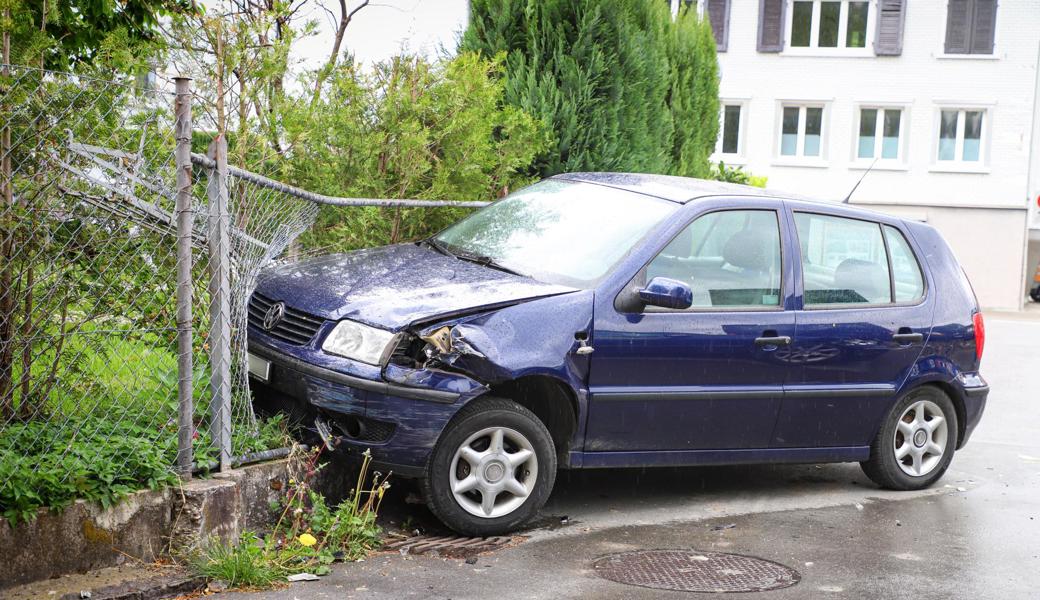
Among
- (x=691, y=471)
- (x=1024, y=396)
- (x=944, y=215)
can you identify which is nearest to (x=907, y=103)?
(x=944, y=215)

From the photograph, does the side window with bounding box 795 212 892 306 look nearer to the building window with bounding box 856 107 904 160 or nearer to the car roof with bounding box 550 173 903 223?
the car roof with bounding box 550 173 903 223

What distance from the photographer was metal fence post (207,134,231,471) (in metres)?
5.52

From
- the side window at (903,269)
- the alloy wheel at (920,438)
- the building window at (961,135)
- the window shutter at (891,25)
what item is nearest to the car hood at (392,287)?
the side window at (903,269)

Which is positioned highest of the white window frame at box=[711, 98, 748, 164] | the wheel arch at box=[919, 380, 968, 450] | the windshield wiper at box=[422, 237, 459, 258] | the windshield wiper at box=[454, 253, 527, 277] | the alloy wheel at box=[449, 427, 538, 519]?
the white window frame at box=[711, 98, 748, 164]

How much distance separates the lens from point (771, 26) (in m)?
33.8

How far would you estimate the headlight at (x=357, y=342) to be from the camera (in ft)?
18.7

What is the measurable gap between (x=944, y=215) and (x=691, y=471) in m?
27.9

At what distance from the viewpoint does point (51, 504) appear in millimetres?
4805

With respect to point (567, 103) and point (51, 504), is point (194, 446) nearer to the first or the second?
point (51, 504)

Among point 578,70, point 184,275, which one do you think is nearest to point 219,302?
point 184,275

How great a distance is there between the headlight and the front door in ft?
3.46

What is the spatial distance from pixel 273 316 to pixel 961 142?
100ft

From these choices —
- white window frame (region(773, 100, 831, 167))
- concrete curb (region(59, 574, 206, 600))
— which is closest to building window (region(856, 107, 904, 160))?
white window frame (region(773, 100, 831, 167))

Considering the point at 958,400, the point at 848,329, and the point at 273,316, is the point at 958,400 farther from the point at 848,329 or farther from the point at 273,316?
the point at 273,316
